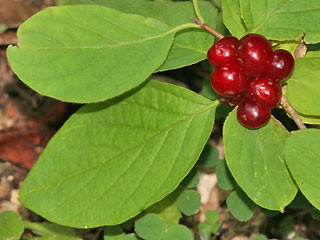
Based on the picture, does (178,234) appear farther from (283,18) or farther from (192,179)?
(283,18)

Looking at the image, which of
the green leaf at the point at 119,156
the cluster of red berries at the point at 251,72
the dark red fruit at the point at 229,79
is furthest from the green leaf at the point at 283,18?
the green leaf at the point at 119,156

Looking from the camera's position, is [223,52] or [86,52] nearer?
[223,52]

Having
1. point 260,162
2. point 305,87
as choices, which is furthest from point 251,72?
point 260,162

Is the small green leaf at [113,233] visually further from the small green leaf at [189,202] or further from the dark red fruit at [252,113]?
the dark red fruit at [252,113]

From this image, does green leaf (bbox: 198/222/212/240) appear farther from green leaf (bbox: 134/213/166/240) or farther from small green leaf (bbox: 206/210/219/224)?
green leaf (bbox: 134/213/166/240)

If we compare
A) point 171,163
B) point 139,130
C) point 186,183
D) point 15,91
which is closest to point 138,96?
point 139,130

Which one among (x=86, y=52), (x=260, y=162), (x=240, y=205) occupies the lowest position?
(x=240, y=205)
